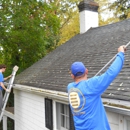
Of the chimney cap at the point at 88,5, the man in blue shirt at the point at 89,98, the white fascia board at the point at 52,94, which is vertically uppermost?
the chimney cap at the point at 88,5

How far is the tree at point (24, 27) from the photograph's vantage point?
1040cm

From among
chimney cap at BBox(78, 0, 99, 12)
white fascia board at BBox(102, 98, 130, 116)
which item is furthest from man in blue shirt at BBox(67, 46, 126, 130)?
chimney cap at BBox(78, 0, 99, 12)

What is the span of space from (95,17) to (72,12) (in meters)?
13.5

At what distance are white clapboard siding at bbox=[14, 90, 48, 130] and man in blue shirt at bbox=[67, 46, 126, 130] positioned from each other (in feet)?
14.2

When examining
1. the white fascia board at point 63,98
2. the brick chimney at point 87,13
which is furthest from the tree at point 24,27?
the white fascia board at point 63,98

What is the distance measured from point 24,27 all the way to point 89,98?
32.3 feet

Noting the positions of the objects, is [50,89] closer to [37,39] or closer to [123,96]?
[123,96]

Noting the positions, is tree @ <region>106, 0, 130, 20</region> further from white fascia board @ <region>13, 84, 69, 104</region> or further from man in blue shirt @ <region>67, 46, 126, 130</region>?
man in blue shirt @ <region>67, 46, 126, 130</region>

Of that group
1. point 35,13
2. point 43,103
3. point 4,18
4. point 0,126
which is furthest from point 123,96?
point 0,126

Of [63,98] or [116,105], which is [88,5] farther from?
[116,105]

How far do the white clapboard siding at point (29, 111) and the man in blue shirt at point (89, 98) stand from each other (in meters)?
4.31

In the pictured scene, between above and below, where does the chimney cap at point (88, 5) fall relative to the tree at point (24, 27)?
above

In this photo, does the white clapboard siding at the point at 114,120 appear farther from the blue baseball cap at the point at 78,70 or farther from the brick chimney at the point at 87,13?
the brick chimney at the point at 87,13

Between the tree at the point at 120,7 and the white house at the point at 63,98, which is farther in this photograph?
the tree at the point at 120,7
